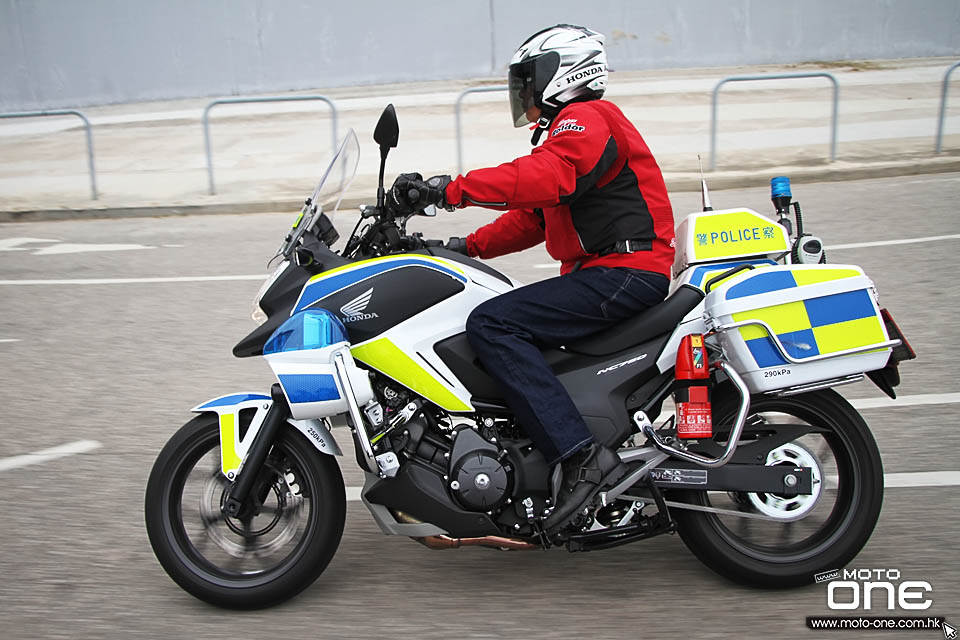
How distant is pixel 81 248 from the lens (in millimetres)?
10188

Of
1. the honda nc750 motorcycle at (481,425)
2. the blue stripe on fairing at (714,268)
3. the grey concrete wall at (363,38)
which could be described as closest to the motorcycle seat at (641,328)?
the honda nc750 motorcycle at (481,425)

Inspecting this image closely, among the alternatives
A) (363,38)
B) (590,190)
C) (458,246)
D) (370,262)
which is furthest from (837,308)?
(363,38)

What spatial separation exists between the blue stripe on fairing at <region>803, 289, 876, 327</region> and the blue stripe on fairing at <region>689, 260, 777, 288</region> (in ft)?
1.12

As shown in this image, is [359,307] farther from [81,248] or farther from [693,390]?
[81,248]

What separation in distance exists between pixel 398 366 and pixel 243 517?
80 centimetres

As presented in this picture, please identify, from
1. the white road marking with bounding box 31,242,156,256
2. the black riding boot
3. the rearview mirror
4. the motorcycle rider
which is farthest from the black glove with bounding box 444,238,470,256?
the white road marking with bounding box 31,242,156,256

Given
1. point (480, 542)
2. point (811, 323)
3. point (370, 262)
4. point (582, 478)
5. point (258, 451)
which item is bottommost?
point (480, 542)

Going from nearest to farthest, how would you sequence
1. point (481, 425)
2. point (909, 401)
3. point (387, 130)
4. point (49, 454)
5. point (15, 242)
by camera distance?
1. point (387, 130)
2. point (481, 425)
3. point (49, 454)
4. point (909, 401)
5. point (15, 242)

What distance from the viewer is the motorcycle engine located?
11.8 ft

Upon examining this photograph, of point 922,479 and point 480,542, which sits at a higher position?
point 480,542

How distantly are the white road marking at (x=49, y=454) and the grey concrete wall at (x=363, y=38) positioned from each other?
1775cm

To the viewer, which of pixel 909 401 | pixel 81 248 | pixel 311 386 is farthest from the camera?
pixel 81 248

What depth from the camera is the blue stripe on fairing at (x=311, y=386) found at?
3.55 meters

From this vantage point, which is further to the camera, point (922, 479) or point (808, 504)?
point (922, 479)
